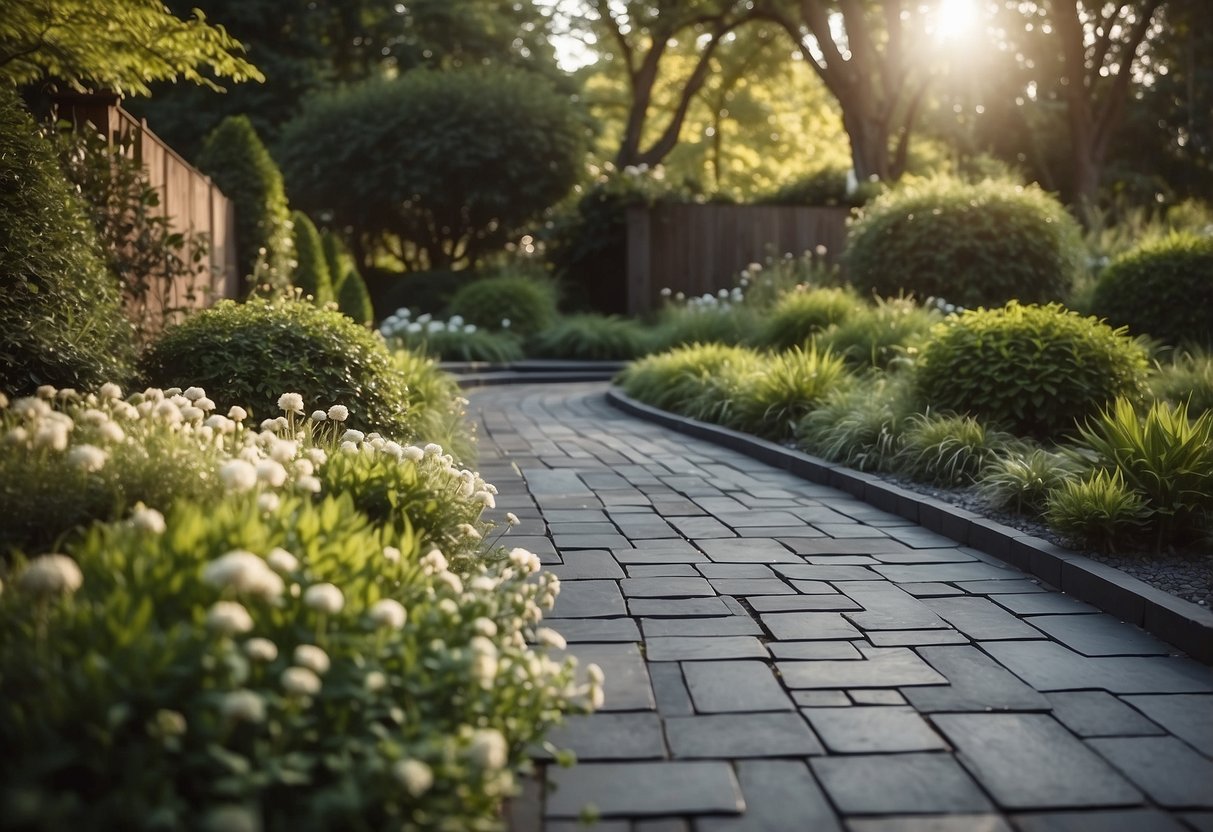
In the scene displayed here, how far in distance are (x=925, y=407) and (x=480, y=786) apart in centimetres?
533

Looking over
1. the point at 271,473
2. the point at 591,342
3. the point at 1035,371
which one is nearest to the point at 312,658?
the point at 271,473

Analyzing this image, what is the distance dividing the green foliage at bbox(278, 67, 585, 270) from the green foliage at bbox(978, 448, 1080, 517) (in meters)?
15.1

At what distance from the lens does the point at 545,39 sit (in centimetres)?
2731

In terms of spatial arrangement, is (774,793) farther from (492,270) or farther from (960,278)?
(492,270)

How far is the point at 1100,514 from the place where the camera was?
4.22 meters

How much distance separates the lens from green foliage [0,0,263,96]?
4.79 meters

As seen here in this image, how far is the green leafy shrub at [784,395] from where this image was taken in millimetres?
7824

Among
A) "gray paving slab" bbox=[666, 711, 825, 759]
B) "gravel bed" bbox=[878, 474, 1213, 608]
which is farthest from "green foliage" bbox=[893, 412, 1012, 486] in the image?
"gray paving slab" bbox=[666, 711, 825, 759]

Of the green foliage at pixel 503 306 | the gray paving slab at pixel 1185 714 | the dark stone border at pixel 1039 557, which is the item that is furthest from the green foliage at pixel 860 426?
the green foliage at pixel 503 306

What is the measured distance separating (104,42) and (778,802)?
4.66 metres

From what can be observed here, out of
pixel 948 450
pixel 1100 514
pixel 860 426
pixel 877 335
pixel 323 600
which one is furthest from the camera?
pixel 877 335

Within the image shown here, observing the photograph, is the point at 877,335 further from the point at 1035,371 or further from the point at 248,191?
the point at 248,191

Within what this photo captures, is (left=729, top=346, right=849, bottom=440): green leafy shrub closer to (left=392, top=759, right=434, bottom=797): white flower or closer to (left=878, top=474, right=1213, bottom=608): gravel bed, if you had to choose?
(left=878, top=474, right=1213, bottom=608): gravel bed

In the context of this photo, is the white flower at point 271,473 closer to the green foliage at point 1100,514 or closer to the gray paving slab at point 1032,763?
the gray paving slab at point 1032,763
